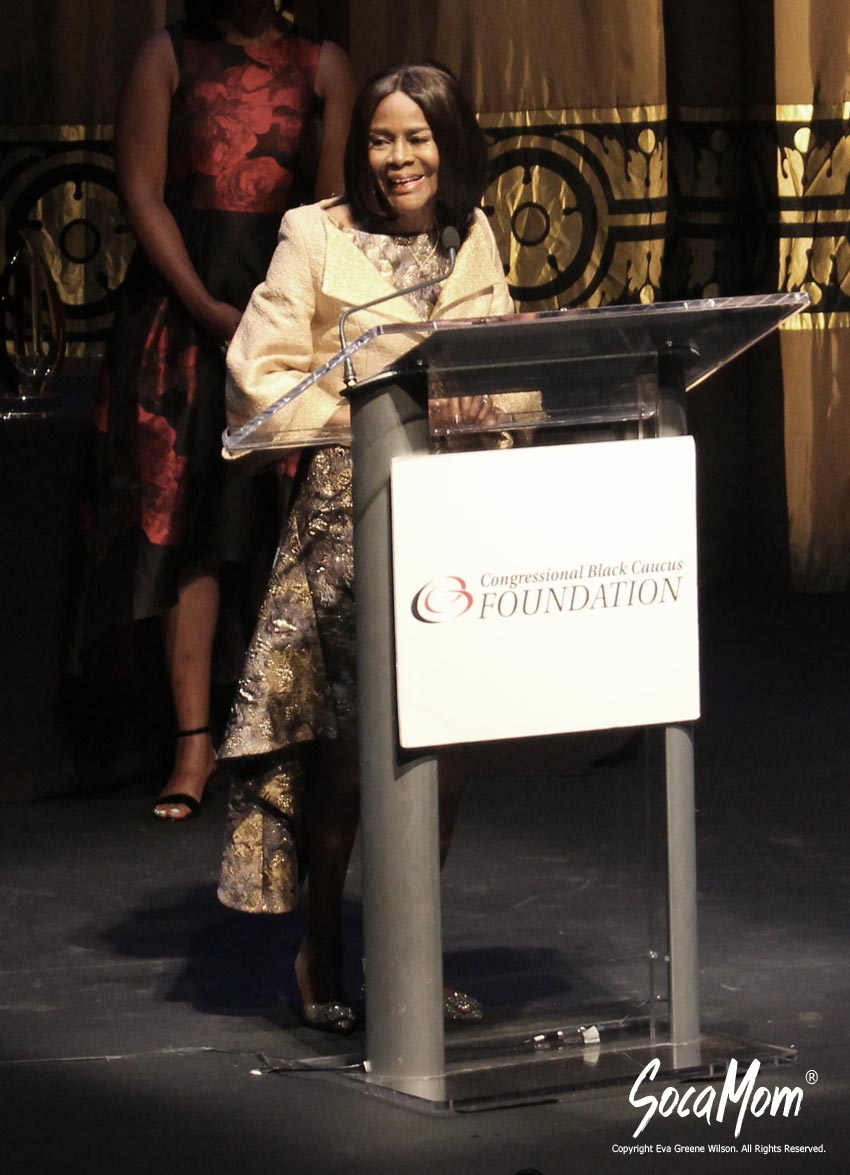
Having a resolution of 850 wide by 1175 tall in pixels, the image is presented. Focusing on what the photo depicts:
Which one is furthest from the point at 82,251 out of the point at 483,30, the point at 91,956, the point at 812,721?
the point at 91,956

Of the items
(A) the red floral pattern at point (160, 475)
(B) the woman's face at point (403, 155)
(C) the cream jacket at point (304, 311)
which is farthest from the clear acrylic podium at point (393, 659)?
(A) the red floral pattern at point (160, 475)

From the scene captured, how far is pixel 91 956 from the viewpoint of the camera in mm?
3564

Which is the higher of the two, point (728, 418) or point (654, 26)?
point (654, 26)

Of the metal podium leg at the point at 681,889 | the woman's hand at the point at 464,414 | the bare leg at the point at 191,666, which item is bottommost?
the metal podium leg at the point at 681,889

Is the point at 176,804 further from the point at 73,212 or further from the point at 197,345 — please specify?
the point at 73,212

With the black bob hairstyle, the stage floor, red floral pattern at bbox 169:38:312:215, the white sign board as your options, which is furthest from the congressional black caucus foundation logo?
red floral pattern at bbox 169:38:312:215

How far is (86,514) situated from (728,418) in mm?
2755

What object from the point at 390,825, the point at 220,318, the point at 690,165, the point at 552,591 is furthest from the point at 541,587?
the point at 690,165

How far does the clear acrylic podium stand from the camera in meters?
2.72

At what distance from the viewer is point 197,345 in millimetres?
4441

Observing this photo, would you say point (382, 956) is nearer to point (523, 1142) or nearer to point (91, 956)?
point (523, 1142)

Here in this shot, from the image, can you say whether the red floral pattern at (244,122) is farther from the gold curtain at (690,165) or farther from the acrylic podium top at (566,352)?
the gold curtain at (690,165)

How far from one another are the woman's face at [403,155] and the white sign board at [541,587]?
49 cm

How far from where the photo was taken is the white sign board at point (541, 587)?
2.71m
